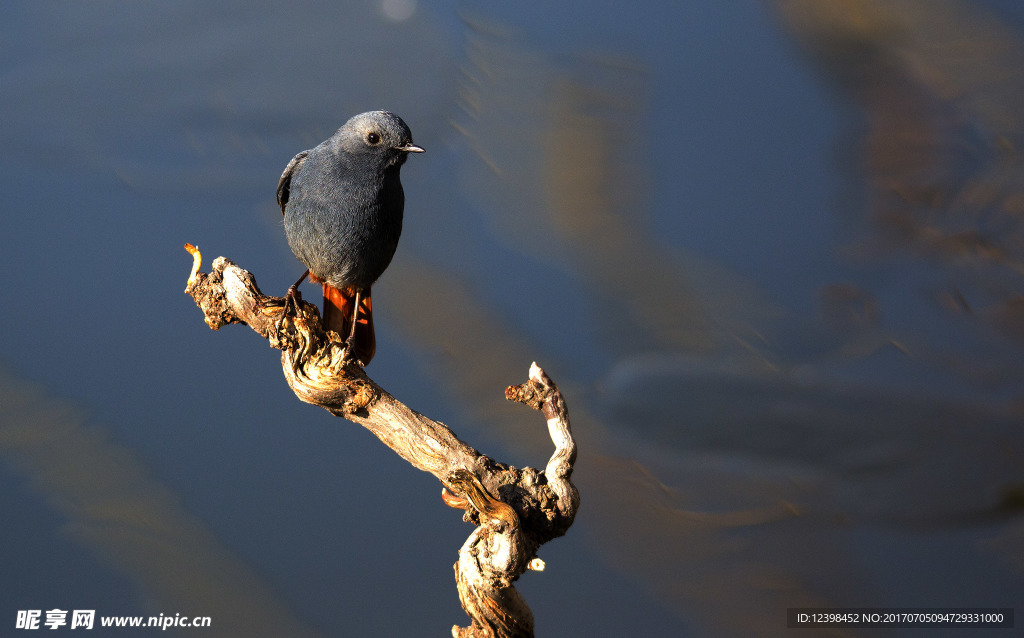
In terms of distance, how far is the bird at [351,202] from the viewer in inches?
112

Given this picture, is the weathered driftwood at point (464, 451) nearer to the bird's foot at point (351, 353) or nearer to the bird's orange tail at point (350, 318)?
the bird's foot at point (351, 353)

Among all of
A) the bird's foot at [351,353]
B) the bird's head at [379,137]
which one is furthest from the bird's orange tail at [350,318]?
the bird's head at [379,137]

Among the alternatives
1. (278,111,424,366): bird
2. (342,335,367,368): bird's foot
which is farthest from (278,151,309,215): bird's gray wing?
(342,335,367,368): bird's foot

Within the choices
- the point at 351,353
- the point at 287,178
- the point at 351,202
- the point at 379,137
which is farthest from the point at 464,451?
the point at 287,178

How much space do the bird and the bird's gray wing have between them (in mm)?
27

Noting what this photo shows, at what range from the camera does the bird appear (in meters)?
2.85

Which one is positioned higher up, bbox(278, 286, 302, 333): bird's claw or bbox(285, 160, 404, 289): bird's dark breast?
bbox(285, 160, 404, 289): bird's dark breast

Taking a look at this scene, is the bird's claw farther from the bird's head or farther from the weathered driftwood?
the bird's head

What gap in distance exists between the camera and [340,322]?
3.24 metres

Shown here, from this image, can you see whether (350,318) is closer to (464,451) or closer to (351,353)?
(351,353)

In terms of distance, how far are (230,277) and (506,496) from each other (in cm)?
118

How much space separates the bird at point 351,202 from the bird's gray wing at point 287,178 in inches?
1.1

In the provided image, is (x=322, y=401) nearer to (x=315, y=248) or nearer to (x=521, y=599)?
(x=315, y=248)

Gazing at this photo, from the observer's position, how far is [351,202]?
2.87m
